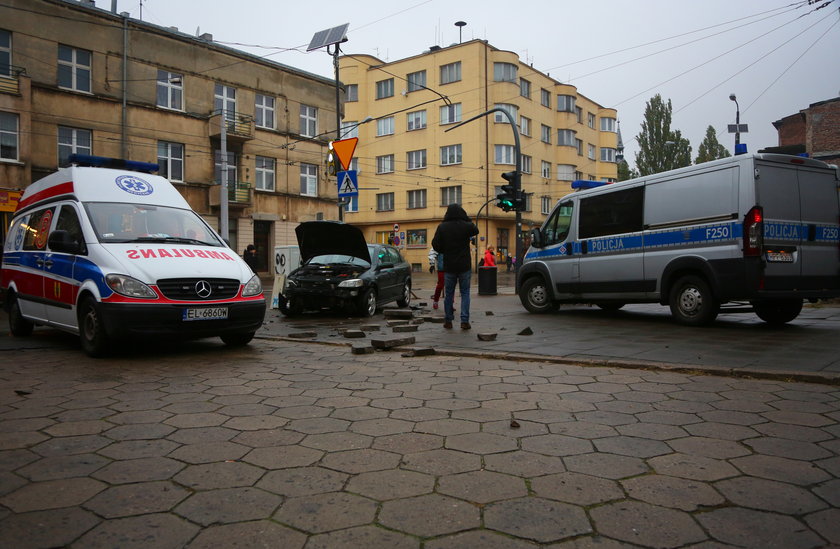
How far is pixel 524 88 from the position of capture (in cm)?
4541

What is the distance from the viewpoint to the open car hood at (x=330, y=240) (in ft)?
38.9

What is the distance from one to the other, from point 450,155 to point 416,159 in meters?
3.01

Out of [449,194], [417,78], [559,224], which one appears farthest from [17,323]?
[417,78]

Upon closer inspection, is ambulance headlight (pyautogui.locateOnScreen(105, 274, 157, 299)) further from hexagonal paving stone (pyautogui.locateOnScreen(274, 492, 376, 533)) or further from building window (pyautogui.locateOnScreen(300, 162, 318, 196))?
building window (pyautogui.locateOnScreen(300, 162, 318, 196))

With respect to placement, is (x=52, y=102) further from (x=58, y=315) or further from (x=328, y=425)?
(x=328, y=425)

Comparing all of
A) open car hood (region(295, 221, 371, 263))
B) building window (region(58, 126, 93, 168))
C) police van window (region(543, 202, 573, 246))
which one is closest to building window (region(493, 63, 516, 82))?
building window (region(58, 126, 93, 168))

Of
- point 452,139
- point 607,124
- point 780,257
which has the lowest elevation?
point 780,257

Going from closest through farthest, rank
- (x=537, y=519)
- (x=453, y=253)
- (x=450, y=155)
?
(x=537, y=519) < (x=453, y=253) < (x=450, y=155)

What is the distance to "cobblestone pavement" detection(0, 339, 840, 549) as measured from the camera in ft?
7.47

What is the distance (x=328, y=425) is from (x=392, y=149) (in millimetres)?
44163

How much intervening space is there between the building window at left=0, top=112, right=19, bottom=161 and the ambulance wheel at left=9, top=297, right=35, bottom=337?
1804 cm

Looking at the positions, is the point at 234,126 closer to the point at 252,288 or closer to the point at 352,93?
the point at 352,93

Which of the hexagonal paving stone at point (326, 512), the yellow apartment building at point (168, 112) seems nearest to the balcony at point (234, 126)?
the yellow apartment building at point (168, 112)

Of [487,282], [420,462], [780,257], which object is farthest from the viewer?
[487,282]
